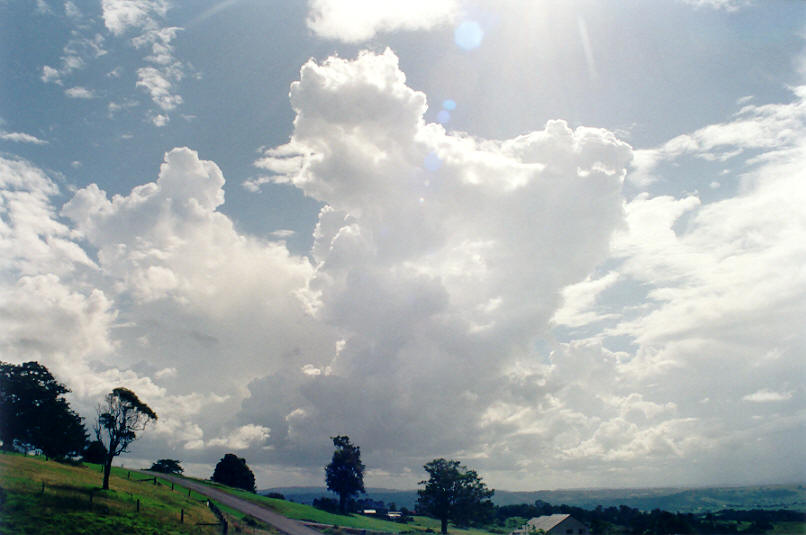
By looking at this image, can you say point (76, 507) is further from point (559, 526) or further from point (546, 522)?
point (546, 522)

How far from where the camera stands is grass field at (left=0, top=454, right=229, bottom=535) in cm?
3881

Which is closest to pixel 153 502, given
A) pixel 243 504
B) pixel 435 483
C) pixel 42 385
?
pixel 243 504

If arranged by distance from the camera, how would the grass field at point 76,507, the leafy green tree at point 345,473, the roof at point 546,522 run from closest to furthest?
the grass field at point 76,507 < the roof at point 546,522 < the leafy green tree at point 345,473

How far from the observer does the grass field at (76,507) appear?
127 ft

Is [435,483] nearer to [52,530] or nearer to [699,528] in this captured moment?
[699,528]

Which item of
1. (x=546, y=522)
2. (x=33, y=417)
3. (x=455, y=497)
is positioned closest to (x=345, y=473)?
(x=455, y=497)

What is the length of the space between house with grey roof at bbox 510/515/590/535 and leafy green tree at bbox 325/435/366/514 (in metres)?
39.2

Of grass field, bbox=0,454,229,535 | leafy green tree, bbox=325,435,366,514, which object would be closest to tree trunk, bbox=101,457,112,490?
grass field, bbox=0,454,229,535

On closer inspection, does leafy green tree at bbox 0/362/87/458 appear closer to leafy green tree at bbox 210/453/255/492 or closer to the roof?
leafy green tree at bbox 210/453/255/492

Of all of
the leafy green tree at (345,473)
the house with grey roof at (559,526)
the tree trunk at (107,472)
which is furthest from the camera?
the leafy green tree at (345,473)

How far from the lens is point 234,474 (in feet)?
416

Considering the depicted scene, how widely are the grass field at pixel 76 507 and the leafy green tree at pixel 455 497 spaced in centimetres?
5586

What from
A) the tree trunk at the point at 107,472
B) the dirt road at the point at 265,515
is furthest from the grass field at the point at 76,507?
the dirt road at the point at 265,515

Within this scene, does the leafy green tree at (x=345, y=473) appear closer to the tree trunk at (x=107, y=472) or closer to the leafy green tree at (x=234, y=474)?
the leafy green tree at (x=234, y=474)
